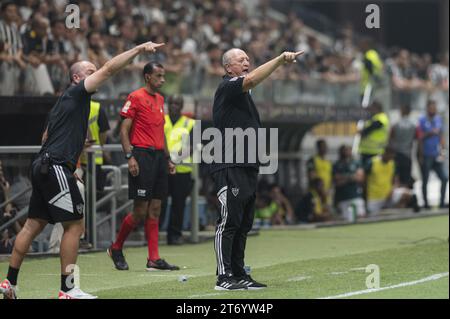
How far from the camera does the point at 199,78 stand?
23.0 m

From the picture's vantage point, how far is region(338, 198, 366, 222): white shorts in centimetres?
2331

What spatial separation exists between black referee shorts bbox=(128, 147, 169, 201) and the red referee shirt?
0.10 meters

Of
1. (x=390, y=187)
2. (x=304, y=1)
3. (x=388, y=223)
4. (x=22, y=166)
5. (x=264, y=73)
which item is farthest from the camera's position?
(x=304, y=1)

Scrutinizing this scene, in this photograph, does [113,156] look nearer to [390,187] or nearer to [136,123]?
[136,123]

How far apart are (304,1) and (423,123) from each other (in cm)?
1437

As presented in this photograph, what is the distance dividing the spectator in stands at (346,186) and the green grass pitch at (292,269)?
143 inches

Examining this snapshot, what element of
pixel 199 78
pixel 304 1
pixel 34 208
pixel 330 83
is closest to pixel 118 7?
pixel 199 78

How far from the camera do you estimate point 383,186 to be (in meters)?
25.3

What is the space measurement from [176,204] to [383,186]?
8288 millimetres

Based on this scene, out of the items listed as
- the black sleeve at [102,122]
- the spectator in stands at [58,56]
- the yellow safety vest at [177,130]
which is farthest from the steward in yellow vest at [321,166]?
the black sleeve at [102,122]

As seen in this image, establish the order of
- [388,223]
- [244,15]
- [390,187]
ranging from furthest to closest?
1. [244,15]
2. [390,187]
3. [388,223]

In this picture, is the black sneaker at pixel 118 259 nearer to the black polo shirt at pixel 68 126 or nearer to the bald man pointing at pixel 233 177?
the bald man pointing at pixel 233 177

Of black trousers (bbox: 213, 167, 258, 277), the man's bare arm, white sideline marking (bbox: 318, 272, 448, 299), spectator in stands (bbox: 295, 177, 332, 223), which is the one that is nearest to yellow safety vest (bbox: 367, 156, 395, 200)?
spectator in stands (bbox: 295, 177, 332, 223)

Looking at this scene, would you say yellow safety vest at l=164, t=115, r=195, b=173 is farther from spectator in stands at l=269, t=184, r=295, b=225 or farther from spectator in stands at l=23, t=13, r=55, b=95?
spectator in stands at l=269, t=184, r=295, b=225
